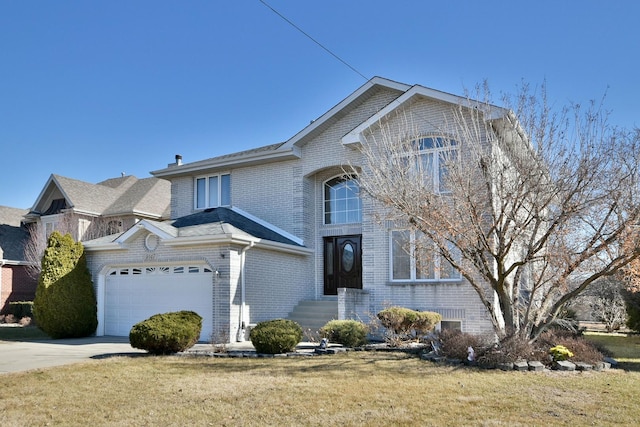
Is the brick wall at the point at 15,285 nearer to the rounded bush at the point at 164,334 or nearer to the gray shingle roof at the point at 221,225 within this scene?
the gray shingle roof at the point at 221,225

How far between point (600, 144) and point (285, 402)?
7.61 m

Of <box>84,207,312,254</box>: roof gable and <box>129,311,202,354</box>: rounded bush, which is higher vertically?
<box>84,207,312,254</box>: roof gable

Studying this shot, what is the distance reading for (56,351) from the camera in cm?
1337

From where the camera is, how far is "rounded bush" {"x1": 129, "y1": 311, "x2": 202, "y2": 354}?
11.8 meters

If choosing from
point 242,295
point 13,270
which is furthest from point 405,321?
point 13,270

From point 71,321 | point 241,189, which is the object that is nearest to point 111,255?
point 71,321

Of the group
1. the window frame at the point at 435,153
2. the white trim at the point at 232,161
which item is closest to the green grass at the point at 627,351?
the window frame at the point at 435,153

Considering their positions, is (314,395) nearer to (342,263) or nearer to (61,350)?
(61,350)

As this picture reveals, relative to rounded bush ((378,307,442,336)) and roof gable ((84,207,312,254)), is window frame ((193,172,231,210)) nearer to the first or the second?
roof gable ((84,207,312,254))

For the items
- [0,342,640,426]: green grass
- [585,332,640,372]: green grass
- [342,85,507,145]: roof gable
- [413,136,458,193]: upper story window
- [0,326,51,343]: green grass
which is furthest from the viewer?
[0,326,51,343]: green grass

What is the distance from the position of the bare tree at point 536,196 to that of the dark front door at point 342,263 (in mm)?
6358

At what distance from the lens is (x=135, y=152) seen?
24.2 meters

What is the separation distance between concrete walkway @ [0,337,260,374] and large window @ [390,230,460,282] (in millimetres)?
4847

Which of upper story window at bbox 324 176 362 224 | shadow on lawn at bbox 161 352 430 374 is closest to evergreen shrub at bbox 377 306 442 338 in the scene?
shadow on lawn at bbox 161 352 430 374
